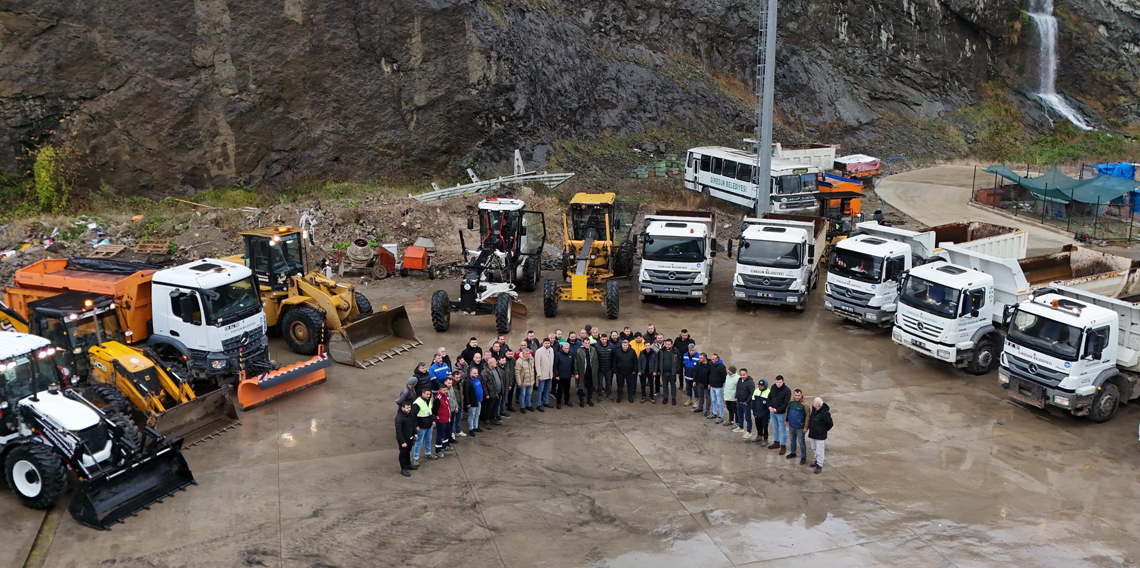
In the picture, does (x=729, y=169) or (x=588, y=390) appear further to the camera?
(x=729, y=169)

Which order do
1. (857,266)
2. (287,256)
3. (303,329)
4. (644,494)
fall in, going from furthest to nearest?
(857,266)
(287,256)
(303,329)
(644,494)

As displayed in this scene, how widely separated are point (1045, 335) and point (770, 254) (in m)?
7.01

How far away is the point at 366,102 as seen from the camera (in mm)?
32875

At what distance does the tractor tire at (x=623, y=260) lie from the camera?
23516 mm

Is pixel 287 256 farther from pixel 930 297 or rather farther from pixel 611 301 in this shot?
pixel 930 297

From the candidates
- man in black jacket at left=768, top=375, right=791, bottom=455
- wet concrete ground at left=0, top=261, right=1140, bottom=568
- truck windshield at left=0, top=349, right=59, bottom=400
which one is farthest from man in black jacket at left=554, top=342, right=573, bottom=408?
truck windshield at left=0, top=349, right=59, bottom=400

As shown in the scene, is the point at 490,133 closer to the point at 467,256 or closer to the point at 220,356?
the point at 467,256

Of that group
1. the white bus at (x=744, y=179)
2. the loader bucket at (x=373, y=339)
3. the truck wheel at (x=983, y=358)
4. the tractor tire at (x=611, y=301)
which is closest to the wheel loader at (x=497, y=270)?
the loader bucket at (x=373, y=339)

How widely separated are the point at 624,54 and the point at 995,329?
25864 millimetres

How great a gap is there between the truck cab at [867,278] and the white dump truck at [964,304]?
4.27ft

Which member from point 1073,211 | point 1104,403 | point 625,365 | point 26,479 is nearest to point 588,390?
point 625,365

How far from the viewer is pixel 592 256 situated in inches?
869

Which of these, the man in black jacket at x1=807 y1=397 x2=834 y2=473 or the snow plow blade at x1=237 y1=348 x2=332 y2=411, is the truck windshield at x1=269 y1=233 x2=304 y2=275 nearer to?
the snow plow blade at x1=237 y1=348 x2=332 y2=411

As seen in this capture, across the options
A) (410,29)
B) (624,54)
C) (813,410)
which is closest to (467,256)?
(813,410)
